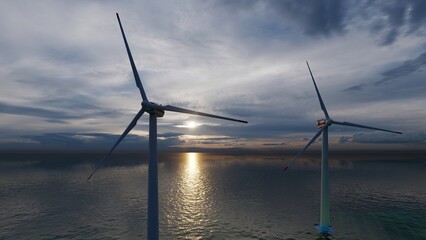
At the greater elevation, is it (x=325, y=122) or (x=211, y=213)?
(x=325, y=122)

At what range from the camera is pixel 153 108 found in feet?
110

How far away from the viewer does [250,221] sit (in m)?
68.2

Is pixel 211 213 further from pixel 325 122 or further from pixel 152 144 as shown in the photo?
pixel 152 144

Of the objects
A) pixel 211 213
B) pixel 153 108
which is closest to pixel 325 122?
pixel 153 108

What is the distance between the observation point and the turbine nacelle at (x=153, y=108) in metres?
33.5

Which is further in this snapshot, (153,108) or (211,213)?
(211,213)

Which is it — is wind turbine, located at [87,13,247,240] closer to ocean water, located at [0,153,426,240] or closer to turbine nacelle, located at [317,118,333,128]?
ocean water, located at [0,153,426,240]

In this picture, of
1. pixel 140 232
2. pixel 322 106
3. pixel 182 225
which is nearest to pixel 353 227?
pixel 322 106

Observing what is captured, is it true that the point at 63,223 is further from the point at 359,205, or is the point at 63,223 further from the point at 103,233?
the point at 359,205

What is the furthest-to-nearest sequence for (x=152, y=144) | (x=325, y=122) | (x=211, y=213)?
(x=211, y=213), (x=325, y=122), (x=152, y=144)

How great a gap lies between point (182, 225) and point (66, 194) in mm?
71987

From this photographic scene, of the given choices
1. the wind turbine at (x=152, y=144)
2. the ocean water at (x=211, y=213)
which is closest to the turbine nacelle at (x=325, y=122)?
the ocean water at (x=211, y=213)

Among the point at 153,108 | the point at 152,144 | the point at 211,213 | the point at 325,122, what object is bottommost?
the point at 211,213

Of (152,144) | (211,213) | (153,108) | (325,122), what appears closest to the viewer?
(152,144)
